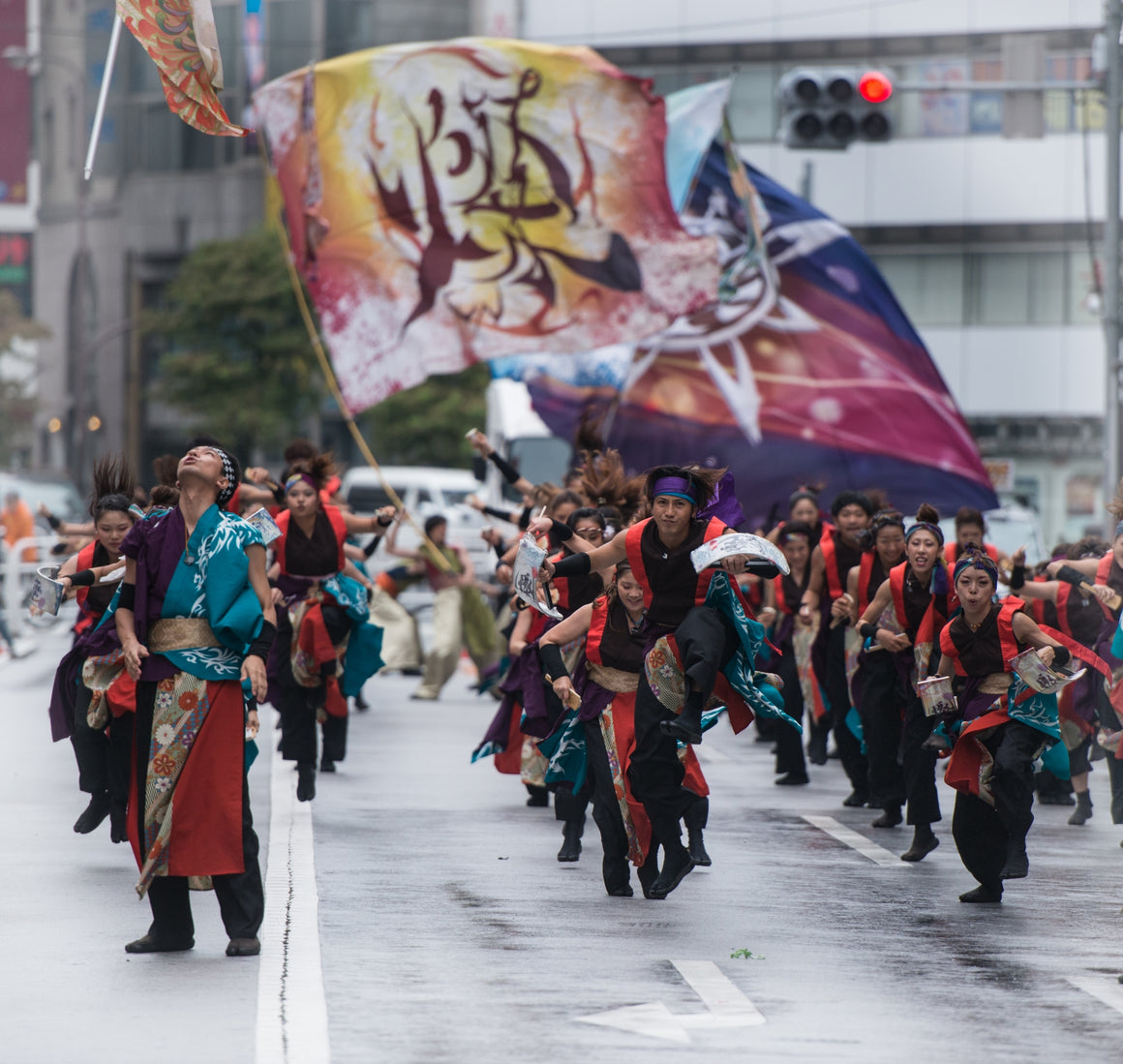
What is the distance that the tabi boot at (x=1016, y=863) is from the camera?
8.69 meters

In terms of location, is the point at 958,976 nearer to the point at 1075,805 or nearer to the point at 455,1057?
the point at 455,1057

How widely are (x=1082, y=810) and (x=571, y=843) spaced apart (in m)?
3.60

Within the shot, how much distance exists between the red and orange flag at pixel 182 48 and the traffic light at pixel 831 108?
9.20m

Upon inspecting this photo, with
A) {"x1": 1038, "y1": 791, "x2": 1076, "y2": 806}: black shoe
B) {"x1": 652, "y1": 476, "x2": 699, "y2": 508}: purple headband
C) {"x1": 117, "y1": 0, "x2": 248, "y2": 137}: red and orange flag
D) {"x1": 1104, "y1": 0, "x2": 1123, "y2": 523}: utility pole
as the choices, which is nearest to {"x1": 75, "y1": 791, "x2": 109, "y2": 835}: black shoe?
{"x1": 117, "y1": 0, "x2": 248, "y2": 137}: red and orange flag

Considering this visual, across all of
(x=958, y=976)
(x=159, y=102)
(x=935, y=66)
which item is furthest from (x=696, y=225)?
(x=159, y=102)

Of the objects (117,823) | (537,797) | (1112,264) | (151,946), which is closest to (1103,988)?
(151,946)

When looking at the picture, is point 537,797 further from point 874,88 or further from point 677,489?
point 874,88

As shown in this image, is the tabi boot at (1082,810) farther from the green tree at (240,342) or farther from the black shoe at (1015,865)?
the green tree at (240,342)

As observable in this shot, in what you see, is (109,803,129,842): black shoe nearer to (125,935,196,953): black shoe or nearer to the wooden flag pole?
(125,935,196,953): black shoe

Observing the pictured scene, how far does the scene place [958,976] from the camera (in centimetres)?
698

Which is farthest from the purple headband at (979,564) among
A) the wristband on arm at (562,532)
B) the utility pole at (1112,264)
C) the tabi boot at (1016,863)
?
the utility pole at (1112,264)

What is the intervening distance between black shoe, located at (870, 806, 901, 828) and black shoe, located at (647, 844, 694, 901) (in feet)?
9.69

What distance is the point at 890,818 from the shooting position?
1110 cm

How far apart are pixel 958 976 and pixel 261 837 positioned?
4024 mm
